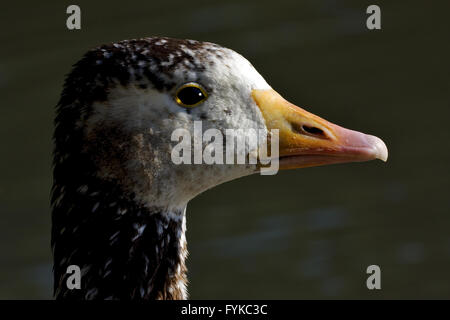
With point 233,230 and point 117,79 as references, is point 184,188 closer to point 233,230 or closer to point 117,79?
point 117,79

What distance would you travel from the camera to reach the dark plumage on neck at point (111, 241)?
18.9 ft

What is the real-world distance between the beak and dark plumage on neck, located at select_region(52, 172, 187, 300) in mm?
814

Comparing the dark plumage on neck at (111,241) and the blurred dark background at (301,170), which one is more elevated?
the blurred dark background at (301,170)

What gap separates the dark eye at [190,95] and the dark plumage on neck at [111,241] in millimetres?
655

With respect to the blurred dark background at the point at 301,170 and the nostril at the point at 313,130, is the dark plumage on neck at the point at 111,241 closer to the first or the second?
the nostril at the point at 313,130

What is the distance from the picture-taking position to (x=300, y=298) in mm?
10445

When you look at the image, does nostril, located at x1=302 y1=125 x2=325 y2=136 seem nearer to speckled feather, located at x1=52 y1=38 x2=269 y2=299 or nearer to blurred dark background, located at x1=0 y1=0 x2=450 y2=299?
speckled feather, located at x1=52 y1=38 x2=269 y2=299

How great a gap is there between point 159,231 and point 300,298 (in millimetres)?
4895

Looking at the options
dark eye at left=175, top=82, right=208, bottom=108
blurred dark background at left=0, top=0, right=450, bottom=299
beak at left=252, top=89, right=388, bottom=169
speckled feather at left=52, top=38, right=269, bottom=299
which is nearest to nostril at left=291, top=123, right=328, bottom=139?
beak at left=252, top=89, right=388, bottom=169

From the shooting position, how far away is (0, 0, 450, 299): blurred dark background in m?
10.9

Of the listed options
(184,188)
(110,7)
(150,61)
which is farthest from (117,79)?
(110,7)

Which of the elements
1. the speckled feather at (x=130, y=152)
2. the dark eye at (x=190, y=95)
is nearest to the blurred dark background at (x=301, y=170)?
the speckled feather at (x=130, y=152)

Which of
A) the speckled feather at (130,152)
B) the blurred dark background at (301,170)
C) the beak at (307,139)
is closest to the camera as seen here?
the speckled feather at (130,152)

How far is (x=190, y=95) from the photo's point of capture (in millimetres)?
5754
